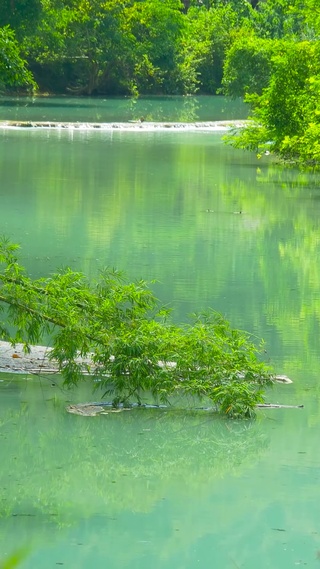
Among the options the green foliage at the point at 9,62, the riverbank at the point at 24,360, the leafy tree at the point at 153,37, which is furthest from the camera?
the leafy tree at the point at 153,37

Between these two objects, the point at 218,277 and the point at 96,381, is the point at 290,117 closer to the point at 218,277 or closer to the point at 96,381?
the point at 218,277

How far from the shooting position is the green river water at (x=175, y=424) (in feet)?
20.0

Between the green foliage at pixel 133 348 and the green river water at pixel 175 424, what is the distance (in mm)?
185

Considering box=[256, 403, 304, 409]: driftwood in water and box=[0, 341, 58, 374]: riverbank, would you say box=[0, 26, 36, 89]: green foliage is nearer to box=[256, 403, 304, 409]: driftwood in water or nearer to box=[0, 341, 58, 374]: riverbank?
box=[0, 341, 58, 374]: riverbank

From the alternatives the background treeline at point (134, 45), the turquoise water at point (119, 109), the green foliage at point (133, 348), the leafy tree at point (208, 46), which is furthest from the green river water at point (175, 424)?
the leafy tree at point (208, 46)

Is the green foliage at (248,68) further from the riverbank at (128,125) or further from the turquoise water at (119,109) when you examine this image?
the riverbank at (128,125)

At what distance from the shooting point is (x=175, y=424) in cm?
818

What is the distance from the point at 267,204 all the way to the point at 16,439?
1415 cm

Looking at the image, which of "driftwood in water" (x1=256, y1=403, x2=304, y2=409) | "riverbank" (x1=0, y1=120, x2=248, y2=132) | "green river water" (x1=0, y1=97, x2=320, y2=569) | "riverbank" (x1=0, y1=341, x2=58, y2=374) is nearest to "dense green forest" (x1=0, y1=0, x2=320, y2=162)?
"riverbank" (x1=0, y1=120, x2=248, y2=132)

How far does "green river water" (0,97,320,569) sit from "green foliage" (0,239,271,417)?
185mm

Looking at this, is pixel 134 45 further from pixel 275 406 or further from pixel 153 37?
pixel 275 406

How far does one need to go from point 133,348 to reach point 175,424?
0.60 meters

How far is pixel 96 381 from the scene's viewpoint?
911cm

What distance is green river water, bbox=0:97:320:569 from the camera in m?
6.09
